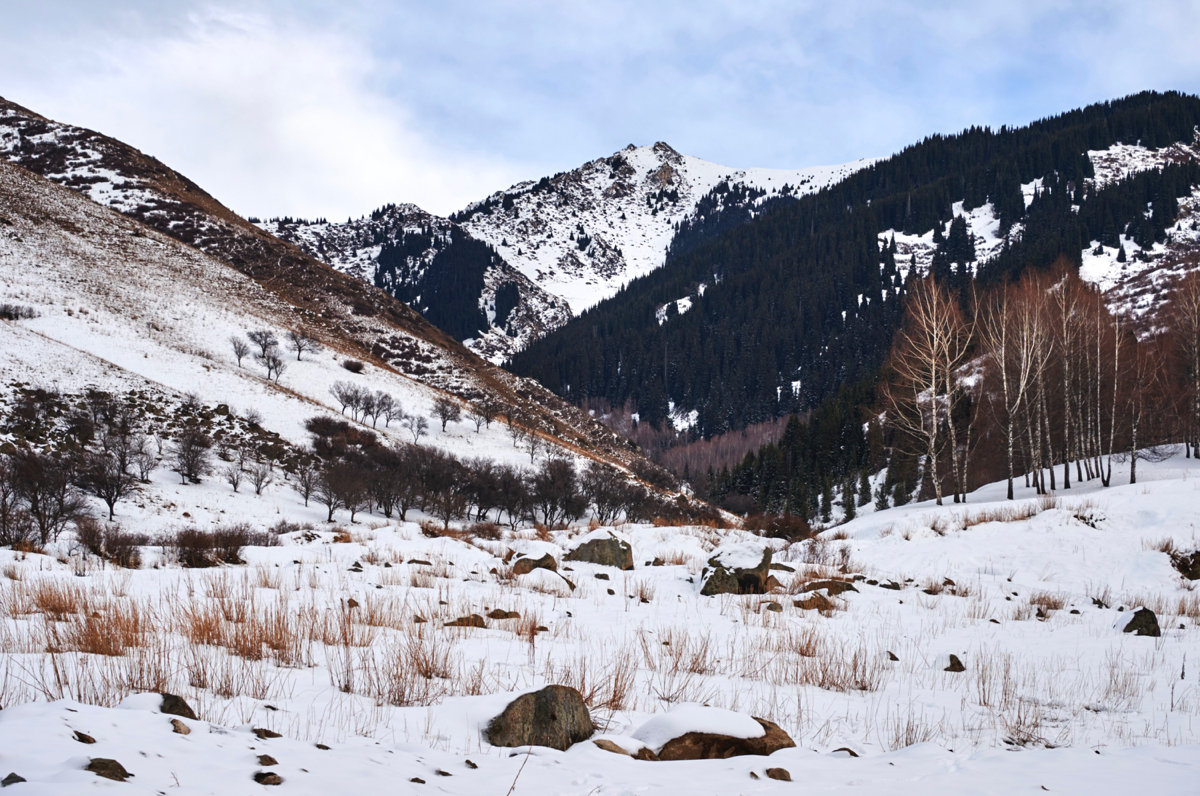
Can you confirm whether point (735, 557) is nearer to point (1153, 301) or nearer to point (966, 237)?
point (1153, 301)

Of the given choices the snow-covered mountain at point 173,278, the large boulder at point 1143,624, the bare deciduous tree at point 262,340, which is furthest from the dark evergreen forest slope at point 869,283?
the large boulder at point 1143,624

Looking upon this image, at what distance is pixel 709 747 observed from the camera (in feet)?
11.6

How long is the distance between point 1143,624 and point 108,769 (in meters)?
10.6

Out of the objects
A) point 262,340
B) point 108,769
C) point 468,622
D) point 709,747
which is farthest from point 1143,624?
point 262,340

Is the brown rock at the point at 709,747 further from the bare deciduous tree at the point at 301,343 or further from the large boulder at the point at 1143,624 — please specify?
the bare deciduous tree at the point at 301,343

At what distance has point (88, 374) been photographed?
138 ft

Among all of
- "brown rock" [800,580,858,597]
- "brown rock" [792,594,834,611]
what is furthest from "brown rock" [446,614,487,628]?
"brown rock" [800,580,858,597]

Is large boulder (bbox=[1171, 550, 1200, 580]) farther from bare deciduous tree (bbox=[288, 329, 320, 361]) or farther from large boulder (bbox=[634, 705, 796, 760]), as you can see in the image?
bare deciduous tree (bbox=[288, 329, 320, 361])

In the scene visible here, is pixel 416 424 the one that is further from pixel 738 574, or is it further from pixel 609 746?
pixel 609 746

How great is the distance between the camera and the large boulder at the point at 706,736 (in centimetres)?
351

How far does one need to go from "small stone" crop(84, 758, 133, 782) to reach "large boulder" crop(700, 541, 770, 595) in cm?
997

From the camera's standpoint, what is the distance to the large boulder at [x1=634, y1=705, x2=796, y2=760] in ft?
11.5

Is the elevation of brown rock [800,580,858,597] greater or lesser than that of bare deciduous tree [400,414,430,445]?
lesser

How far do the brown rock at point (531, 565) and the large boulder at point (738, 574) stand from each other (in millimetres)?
2911
